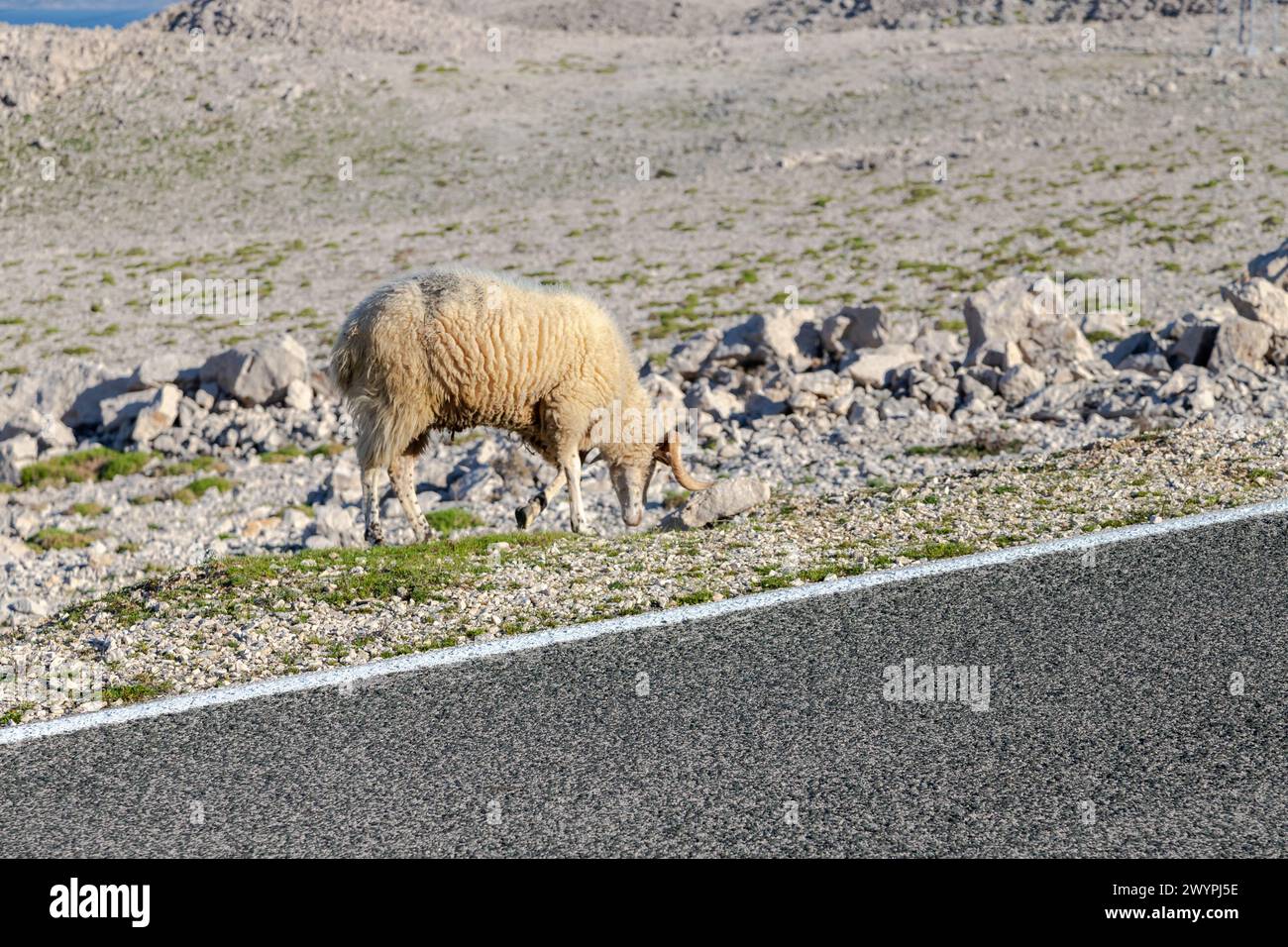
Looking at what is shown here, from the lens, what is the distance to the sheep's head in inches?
564

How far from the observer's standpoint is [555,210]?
139 feet

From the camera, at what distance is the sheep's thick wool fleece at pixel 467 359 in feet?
42.9

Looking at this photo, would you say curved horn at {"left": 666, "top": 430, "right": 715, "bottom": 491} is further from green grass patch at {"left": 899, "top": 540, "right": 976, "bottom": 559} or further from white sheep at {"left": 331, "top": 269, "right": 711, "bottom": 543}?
green grass patch at {"left": 899, "top": 540, "right": 976, "bottom": 559}

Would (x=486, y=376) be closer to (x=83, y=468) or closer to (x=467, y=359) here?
(x=467, y=359)

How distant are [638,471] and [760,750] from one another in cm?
673

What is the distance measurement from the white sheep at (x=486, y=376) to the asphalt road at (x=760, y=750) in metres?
4.45

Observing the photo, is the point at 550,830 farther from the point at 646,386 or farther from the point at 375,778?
the point at 646,386

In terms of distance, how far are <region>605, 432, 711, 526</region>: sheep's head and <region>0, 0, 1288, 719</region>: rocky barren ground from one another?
63 cm

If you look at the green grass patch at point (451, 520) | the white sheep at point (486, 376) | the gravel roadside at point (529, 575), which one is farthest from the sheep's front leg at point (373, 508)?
the gravel roadside at point (529, 575)

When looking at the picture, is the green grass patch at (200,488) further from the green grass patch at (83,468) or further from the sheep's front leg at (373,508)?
the sheep's front leg at (373,508)

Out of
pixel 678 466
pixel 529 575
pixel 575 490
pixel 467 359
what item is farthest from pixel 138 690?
pixel 678 466
